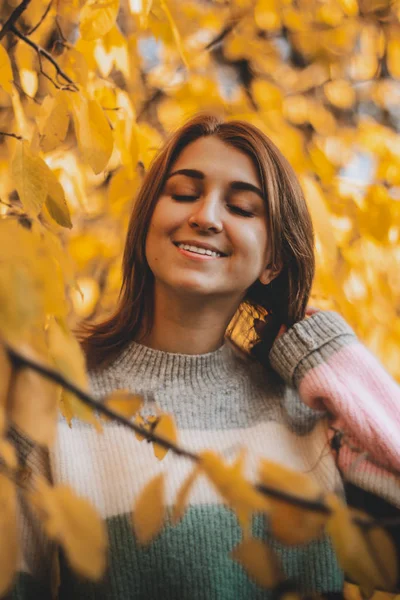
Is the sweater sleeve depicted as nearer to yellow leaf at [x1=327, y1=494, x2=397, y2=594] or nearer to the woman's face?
the woman's face

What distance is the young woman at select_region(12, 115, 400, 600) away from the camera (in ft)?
2.55

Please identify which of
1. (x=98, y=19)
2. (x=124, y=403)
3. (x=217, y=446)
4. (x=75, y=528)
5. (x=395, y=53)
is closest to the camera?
(x=75, y=528)

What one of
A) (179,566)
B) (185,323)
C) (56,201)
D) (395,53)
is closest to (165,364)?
(185,323)

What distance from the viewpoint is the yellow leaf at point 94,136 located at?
56 cm

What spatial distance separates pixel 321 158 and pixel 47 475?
91 centimetres

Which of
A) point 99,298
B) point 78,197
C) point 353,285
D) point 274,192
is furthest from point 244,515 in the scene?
point 99,298

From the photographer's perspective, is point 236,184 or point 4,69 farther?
point 236,184

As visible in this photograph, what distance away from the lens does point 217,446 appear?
865 mm

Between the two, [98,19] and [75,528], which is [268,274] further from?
[75,528]

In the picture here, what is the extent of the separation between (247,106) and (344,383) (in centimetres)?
99

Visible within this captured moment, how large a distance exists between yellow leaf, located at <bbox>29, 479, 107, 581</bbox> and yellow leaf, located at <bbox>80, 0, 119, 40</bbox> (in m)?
0.52

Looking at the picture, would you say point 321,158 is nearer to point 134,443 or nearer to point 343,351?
point 343,351

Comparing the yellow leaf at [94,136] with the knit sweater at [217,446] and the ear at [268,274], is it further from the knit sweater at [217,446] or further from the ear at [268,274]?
the ear at [268,274]

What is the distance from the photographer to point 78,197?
1.21 m
